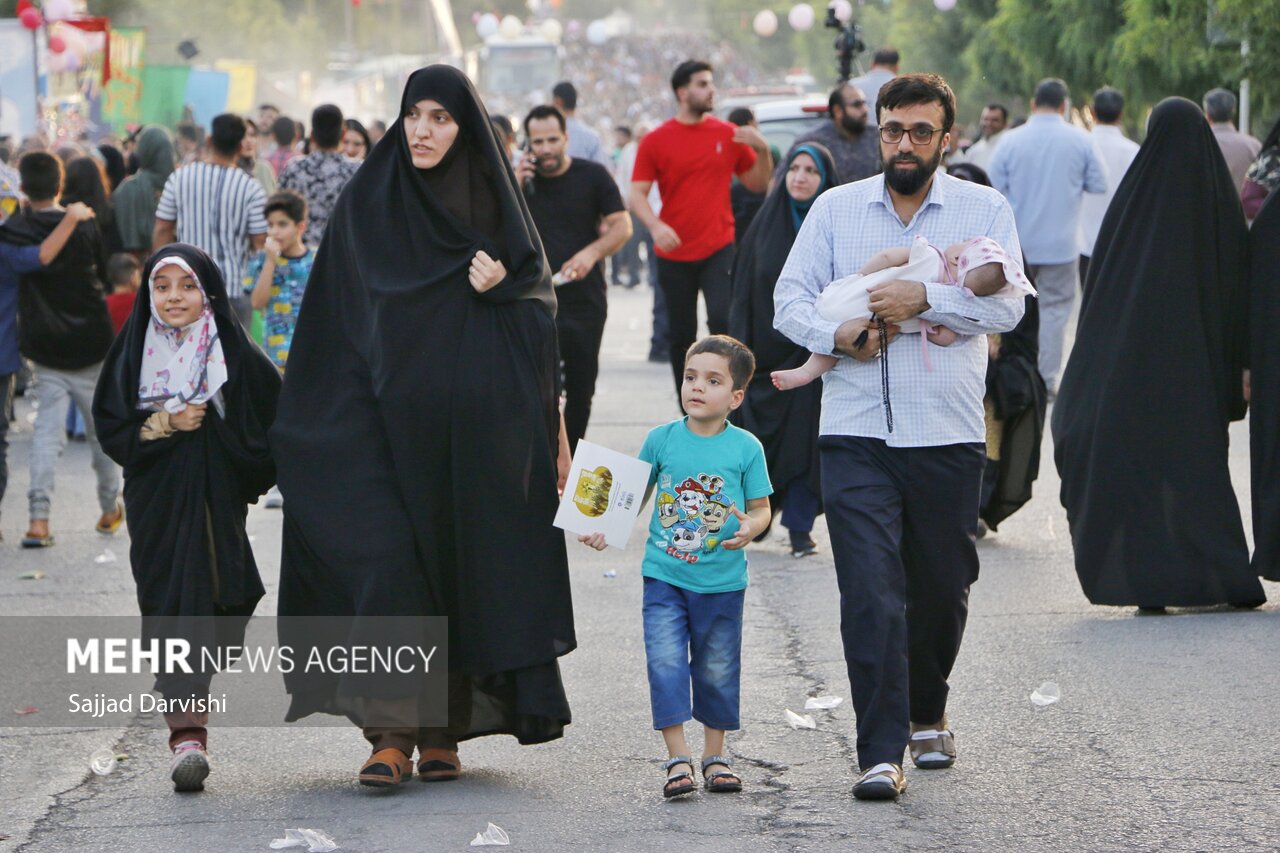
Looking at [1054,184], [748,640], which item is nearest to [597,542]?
[748,640]

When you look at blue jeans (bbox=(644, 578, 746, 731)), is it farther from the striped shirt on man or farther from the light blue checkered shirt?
the striped shirt on man

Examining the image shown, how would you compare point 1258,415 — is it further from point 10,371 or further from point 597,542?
point 10,371

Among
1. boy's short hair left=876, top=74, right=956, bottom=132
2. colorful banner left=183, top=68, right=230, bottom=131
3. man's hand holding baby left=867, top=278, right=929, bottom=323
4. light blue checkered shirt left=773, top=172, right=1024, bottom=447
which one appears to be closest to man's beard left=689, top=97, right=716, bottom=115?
light blue checkered shirt left=773, top=172, right=1024, bottom=447

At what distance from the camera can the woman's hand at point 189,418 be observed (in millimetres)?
5578

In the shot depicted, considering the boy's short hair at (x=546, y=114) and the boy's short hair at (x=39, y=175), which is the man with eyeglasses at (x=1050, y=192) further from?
the boy's short hair at (x=39, y=175)

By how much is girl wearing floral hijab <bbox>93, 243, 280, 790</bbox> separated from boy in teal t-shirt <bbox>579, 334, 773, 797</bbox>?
1.11 m

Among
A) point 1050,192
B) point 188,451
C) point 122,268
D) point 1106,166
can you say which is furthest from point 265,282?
point 1106,166

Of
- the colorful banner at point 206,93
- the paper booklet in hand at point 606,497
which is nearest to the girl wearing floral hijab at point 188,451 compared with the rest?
the paper booklet in hand at point 606,497

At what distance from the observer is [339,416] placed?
5.38 meters

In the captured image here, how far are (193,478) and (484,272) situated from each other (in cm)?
101

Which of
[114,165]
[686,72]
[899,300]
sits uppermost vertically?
[686,72]

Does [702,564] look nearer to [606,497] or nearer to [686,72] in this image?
[606,497]

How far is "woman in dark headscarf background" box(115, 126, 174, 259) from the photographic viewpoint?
1437 centimetres

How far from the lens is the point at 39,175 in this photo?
10125 millimetres
